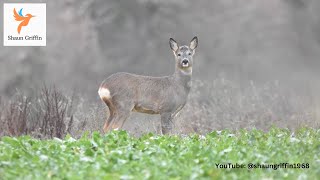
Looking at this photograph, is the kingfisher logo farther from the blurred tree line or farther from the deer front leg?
the deer front leg

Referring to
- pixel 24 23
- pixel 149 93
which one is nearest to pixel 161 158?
pixel 149 93

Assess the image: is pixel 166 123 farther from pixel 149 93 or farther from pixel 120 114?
pixel 120 114

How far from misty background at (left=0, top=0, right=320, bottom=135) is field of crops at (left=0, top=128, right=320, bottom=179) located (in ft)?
44.7

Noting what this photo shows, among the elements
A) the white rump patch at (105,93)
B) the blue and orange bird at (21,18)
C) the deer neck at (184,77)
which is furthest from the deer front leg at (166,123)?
the blue and orange bird at (21,18)

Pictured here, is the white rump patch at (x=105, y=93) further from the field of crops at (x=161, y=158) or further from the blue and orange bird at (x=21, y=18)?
the blue and orange bird at (x=21, y=18)

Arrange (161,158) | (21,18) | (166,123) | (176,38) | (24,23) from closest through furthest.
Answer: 1. (161,158)
2. (166,123)
3. (24,23)
4. (21,18)
5. (176,38)

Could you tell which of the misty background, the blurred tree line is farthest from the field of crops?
the blurred tree line

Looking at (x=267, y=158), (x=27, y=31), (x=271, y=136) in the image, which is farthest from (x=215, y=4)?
(x=267, y=158)

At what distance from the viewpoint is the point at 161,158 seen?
909 centimetres

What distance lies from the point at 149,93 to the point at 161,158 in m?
4.81

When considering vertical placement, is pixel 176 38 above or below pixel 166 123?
above

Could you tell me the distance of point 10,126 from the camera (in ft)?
42.8

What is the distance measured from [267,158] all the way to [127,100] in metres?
5.02

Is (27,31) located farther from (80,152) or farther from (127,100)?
(80,152)
